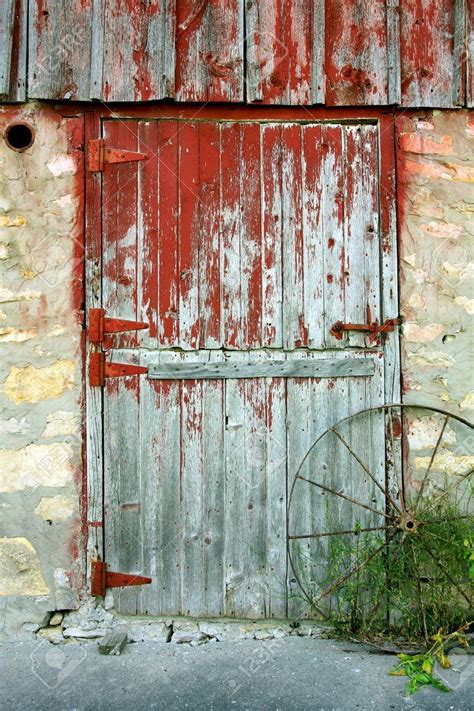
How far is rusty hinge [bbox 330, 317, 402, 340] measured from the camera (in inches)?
133

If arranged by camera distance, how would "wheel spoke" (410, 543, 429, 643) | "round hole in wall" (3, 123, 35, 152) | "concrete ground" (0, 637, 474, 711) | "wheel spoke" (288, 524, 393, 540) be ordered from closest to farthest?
"concrete ground" (0, 637, 474, 711) < "wheel spoke" (410, 543, 429, 643) < "wheel spoke" (288, 524, 393, 540) < "round hole in wall" (3, 123, 35, 152)

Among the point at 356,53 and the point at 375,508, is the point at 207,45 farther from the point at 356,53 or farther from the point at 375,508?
the point at 375,508

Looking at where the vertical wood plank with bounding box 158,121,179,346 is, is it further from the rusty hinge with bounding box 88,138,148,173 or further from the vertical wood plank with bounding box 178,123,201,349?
the rusty hinge with bounding box 88,138,148,173

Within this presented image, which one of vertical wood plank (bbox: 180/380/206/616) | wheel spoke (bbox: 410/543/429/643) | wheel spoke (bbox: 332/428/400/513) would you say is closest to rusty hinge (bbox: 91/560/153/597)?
vertical wood plank (bbox: 180/380/206/616)

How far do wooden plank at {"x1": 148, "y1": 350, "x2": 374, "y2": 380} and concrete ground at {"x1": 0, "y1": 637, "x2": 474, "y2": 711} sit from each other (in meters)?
1.33

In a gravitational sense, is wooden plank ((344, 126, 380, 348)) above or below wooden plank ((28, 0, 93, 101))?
below

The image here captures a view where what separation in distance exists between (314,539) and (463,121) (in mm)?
2320

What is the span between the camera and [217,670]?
2982 mm

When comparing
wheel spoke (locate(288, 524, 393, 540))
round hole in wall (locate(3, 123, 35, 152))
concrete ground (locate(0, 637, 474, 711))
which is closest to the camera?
concrete ground (locate(0, 637, 474, 711))

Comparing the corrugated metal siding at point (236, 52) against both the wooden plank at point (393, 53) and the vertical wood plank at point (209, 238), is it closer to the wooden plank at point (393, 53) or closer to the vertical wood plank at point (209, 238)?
the wooden plank at point (393, 53)

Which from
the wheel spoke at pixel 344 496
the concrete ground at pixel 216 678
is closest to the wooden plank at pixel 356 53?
the wheel spoke at pixel 344 496

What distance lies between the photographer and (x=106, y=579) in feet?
10.9

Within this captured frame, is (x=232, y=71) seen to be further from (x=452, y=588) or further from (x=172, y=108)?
(x=452, y=588)

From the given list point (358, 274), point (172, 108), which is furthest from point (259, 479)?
point (172, 108)
